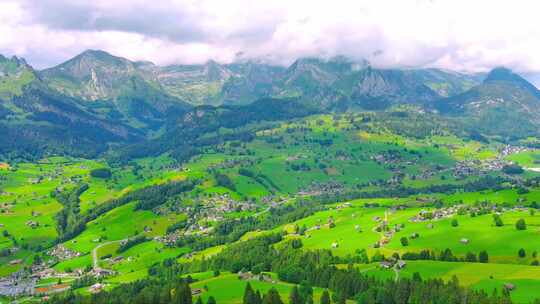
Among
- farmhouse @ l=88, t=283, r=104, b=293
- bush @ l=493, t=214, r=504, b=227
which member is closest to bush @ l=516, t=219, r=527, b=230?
bush @ l=493, t=214, r=504, b=227

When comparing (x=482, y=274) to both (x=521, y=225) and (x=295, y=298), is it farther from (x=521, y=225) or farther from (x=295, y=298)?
(x=295, y=298)

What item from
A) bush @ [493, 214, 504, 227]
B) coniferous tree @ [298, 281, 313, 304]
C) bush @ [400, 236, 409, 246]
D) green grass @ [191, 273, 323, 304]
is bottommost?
green grass @ [191, 273, 323, 304]

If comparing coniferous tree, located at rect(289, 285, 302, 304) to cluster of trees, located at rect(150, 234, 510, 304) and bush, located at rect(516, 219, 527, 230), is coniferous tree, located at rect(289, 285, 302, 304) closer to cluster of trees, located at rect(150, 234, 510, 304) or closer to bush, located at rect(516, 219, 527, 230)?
cluster of trees, located at rect(150, 234, 510, 304)

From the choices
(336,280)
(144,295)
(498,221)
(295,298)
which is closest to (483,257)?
(498,221)

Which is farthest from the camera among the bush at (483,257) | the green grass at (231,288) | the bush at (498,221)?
the bush at (498,221)

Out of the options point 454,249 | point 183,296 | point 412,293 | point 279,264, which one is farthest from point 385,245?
point 183,296

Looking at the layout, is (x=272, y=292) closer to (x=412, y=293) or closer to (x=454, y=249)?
(x=412, y=293)

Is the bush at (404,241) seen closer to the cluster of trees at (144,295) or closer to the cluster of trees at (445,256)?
the cluster of trees at (445,256)

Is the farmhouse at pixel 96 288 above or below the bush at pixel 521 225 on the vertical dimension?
below

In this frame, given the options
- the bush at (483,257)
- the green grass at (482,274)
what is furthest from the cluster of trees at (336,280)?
the bush at (483,257)

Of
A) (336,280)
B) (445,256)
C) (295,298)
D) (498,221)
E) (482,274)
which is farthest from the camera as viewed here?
(498,221)

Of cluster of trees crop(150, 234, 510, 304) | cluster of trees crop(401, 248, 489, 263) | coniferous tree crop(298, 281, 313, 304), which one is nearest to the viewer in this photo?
cluster of trees crop(150, 234, 510, 304)
